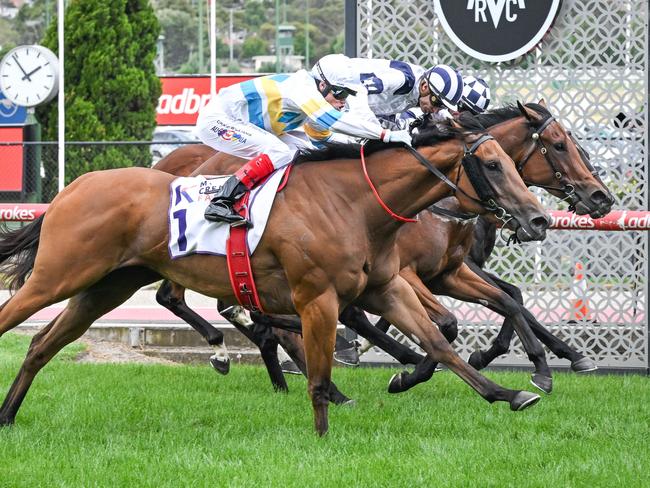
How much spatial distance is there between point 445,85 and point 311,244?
187cm

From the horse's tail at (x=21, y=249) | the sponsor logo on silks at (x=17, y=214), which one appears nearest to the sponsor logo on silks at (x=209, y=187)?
the horse's tail at (x=21, y=249)

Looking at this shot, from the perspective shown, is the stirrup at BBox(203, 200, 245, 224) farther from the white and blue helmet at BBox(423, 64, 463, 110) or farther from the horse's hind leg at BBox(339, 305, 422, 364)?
the white and blue helmet at BBox(423, 64, 463, 110)

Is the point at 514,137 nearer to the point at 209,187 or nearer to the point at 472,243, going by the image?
the point at 472,243

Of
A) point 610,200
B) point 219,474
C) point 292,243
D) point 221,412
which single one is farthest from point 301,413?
point 610,200

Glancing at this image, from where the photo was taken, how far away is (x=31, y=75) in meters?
18.2

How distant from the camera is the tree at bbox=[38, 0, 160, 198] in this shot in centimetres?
1809

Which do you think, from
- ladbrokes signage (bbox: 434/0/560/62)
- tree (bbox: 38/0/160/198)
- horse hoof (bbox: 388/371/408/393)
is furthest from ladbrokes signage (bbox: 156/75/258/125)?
horse hoof (bbox: 388/371/408/393)

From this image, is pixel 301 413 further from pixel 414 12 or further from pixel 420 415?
pixel 414 12

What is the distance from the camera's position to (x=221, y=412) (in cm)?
685

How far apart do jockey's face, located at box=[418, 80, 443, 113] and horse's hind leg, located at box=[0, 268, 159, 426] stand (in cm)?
205

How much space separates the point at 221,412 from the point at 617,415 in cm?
231

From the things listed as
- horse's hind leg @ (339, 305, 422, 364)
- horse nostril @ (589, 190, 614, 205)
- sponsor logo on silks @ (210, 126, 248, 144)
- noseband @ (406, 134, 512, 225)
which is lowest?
horse's hind leg @ (339, 305, 422, 364)

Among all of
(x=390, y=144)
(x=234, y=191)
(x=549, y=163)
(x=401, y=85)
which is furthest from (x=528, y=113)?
(x=234, y=191)

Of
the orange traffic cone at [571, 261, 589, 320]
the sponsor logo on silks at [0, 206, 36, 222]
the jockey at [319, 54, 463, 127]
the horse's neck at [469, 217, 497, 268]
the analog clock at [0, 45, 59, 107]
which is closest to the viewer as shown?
the jockey at [319, 54, 463, 127]
